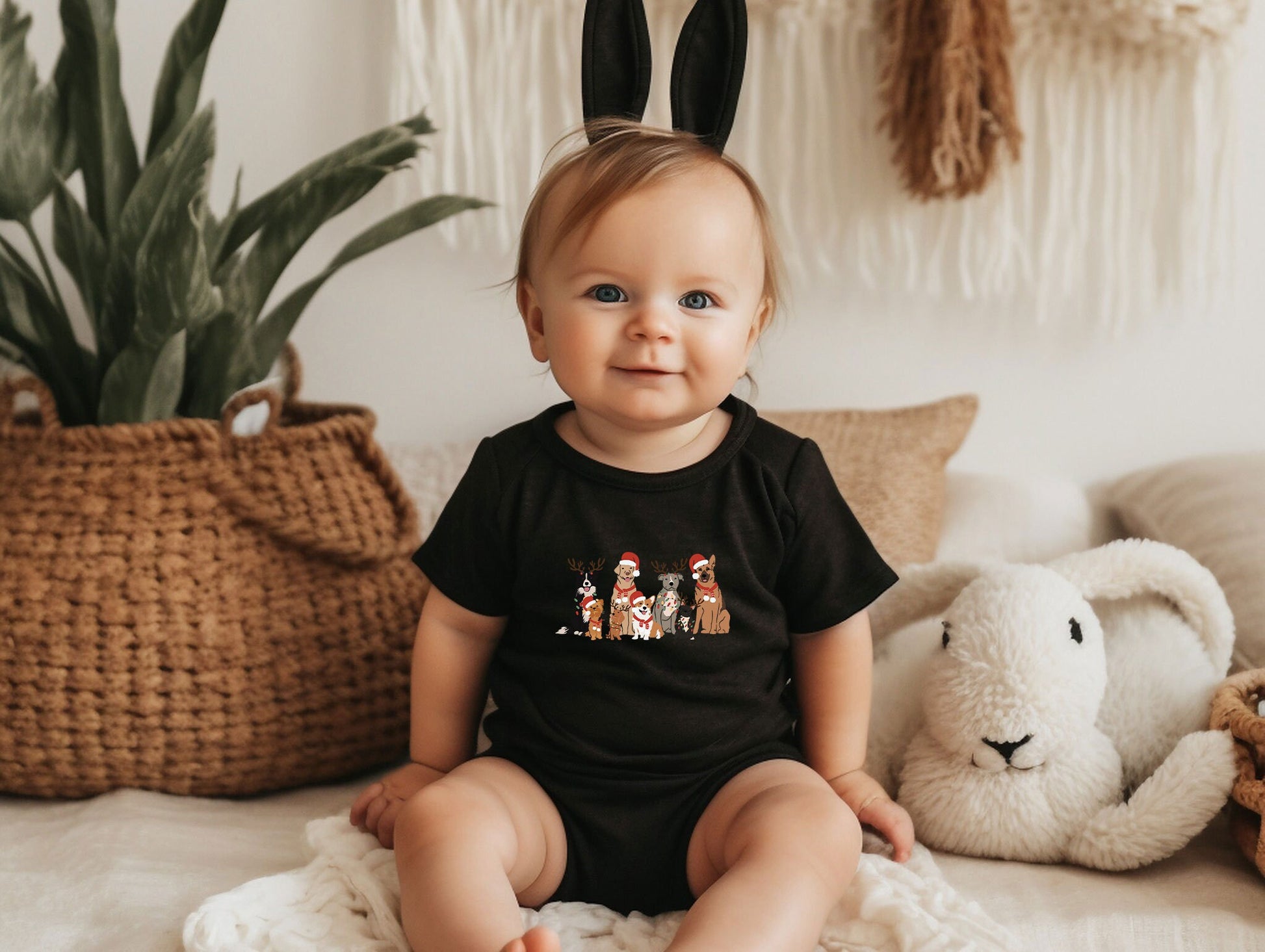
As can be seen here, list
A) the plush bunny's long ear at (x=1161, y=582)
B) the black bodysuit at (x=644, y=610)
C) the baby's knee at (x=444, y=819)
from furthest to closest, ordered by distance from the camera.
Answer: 1. the plush bunny's long ear at (x=1161, y=582)
2. the black bodysuit at (x=644, y=610)
3. the baby's knee at (x=444, y=819)

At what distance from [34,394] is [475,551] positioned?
1.27 ft

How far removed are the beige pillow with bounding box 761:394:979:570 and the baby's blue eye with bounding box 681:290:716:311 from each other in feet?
1.20

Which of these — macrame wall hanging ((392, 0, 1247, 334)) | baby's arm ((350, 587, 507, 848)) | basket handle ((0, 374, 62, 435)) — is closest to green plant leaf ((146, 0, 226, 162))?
basket handle ((0, 374, 62, 435))

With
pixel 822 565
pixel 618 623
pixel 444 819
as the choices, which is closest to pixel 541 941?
pixel 444 819

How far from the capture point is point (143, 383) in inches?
35.9

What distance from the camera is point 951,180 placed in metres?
1.15

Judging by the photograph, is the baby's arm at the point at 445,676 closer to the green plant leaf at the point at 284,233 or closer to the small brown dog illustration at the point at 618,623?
the small brown dog illustration at the point at 618,623

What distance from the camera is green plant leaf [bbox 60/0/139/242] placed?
88 centimetres

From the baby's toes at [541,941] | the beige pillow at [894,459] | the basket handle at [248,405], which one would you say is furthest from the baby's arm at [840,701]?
the basket handle at [248,405]

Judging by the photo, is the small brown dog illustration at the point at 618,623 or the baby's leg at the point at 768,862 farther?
the small brown dog illustration at the point at 618,623

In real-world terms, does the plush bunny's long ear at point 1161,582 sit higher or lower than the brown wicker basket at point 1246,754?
higher

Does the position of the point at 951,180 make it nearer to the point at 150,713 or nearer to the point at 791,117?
the point at 791,117

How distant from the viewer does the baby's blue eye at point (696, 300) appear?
77cm

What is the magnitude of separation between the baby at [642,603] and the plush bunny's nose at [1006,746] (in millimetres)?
89
